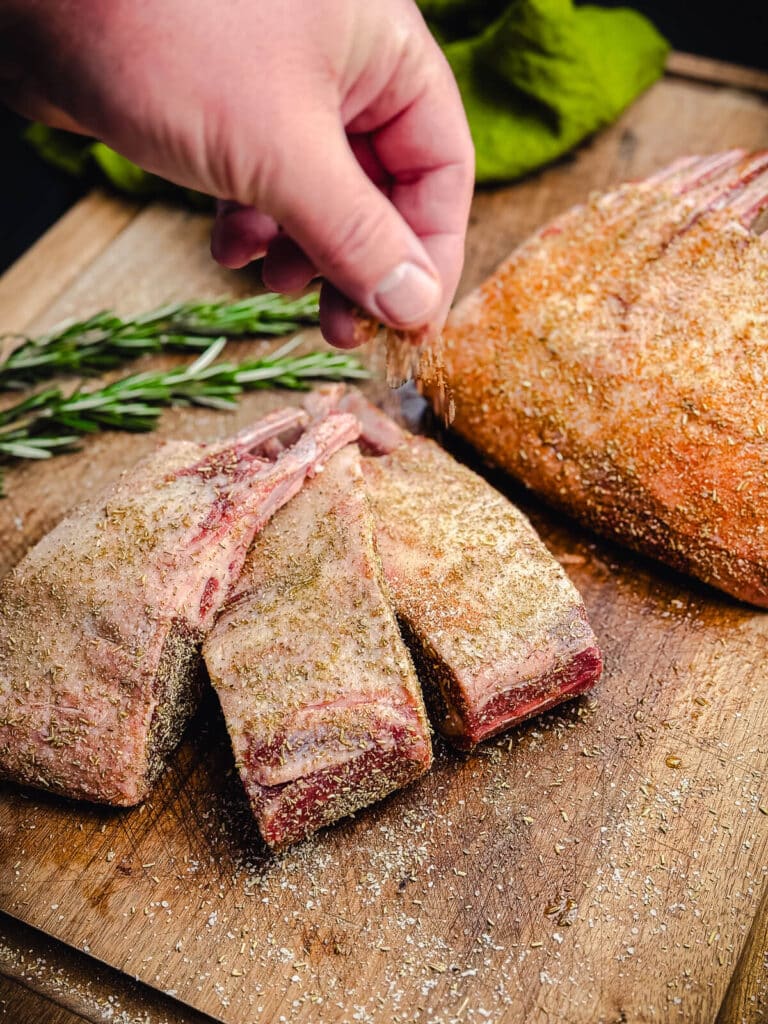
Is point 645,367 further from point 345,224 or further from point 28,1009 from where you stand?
point 28,1009

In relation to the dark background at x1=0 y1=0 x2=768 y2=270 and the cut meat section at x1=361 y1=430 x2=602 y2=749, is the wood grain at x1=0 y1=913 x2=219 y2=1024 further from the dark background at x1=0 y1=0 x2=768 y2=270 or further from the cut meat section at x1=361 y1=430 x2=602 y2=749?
the dark background at x1=0 y1=0 x2=768 y2=270

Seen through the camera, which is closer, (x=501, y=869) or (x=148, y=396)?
(x=501, y=869)

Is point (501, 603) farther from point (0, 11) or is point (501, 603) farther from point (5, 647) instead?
point (0, 11)

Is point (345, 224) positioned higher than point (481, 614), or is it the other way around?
point (345, 224)

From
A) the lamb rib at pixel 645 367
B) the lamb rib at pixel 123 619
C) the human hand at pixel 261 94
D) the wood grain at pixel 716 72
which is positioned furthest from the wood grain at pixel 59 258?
the wood grain at pixel 716 72

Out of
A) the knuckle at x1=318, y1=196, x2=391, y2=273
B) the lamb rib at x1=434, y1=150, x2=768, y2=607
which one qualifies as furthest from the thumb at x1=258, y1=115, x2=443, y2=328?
the lamb rib at x1=434, y1=150, x2=768, y2=607

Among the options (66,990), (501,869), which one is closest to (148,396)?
(66,990)

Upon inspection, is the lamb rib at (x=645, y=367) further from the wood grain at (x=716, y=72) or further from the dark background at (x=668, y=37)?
the dark background at (x=668, y=37)

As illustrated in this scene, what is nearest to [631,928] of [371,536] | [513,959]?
[513,959]
